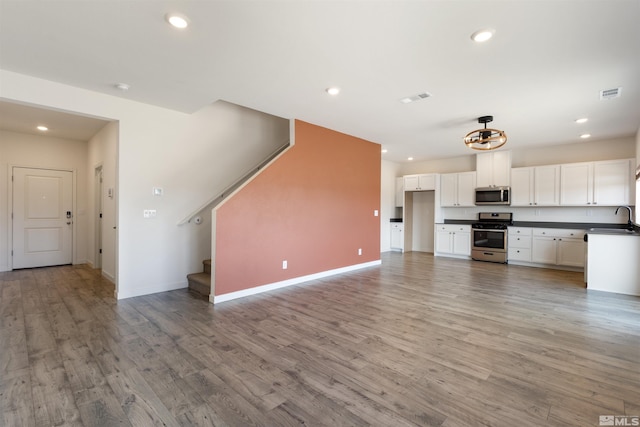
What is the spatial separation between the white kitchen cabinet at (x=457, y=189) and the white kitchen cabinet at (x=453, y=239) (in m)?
0.64

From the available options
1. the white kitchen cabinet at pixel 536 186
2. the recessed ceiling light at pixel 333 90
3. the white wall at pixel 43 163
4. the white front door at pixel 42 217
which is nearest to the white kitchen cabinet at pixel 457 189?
the white kitchen cabinet at pixel 536 186

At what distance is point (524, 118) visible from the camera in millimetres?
4711

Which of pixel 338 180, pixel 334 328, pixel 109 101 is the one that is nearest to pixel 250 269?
pixel 334 328

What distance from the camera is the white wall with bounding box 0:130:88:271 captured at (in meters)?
5.70

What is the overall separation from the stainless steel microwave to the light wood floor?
9.89 feet

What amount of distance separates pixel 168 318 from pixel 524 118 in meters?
5.81

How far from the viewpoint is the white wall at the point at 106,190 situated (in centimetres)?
493

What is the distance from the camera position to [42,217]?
20.2 feet

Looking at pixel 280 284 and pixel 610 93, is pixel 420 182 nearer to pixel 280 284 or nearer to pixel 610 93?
pixel 610 93

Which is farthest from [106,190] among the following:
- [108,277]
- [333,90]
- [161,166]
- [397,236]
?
[397,236]

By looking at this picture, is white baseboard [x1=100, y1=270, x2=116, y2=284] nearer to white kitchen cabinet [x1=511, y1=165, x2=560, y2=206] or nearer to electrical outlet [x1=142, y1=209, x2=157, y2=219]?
electrical outlet [x1=142, y1=209, x2=157, y2=219]

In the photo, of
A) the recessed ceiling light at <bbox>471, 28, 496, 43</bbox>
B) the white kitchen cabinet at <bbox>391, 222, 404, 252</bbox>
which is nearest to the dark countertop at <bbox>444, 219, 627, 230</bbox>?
the white kitchen cabinet at <bbox>391, 222, 404, 252</bbox>

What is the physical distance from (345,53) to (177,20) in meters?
1.43

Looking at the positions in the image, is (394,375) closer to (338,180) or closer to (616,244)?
(338,180)
